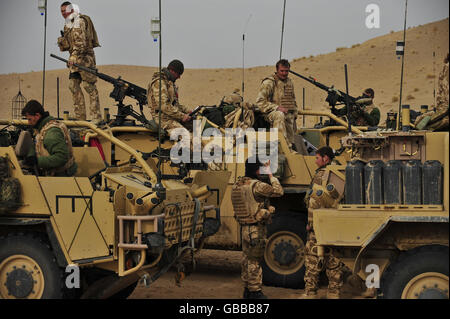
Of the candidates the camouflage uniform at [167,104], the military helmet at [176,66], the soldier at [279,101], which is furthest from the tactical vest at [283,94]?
the camouflage uniform at [167,104]

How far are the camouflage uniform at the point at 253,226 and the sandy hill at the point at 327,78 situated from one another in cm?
2728

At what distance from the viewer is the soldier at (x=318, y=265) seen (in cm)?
877

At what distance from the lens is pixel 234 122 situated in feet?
35.0

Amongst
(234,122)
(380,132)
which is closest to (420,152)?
(380,132)

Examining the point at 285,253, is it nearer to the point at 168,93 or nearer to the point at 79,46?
the point at 168,93

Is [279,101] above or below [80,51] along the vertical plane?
below

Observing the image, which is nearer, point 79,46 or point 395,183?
point 395,183

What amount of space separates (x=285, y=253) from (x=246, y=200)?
59.2 inches

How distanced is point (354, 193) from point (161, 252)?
6.64 feet

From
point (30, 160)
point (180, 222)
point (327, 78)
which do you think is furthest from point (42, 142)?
point (327, 78)

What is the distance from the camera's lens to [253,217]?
8.74 metres

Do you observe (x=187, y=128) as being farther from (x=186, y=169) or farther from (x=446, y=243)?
(x=446, y=243)

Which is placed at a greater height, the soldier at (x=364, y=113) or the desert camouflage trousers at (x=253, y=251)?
the soldier at (x=364, y=113)

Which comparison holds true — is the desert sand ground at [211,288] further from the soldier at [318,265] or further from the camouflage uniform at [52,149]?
the camouflage uniform at [52,149]
